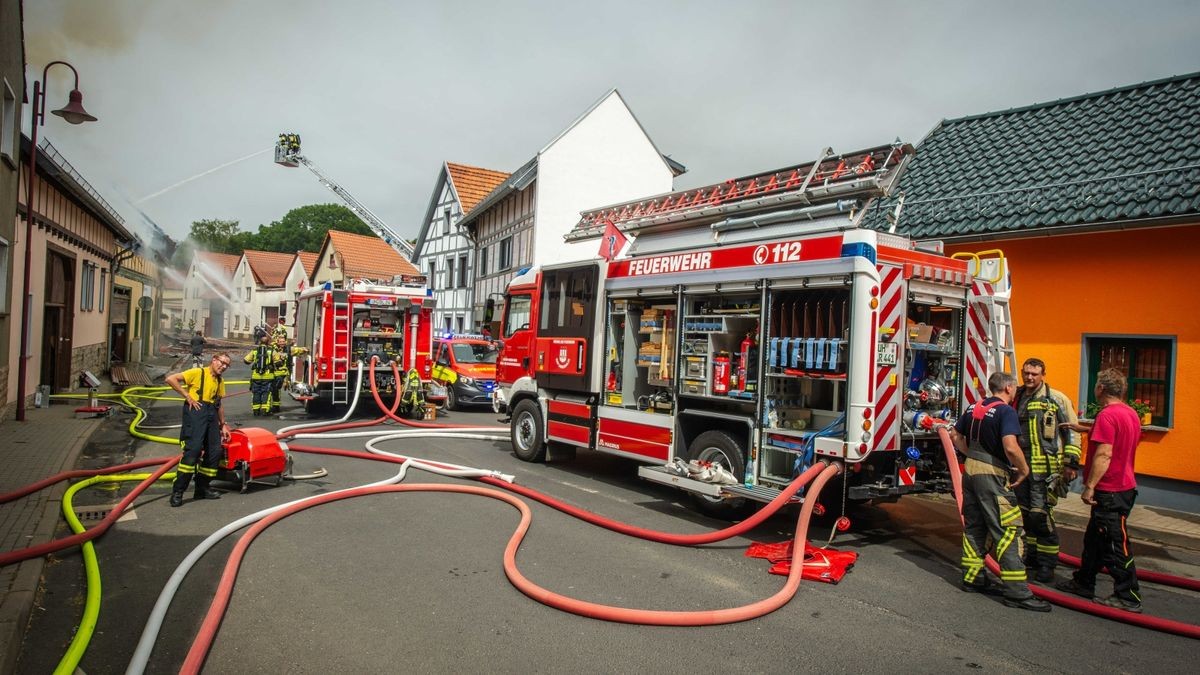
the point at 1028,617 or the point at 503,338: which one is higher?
the point at 503,338

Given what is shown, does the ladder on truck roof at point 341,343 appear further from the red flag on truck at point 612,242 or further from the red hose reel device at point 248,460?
the red flag on truck at point 612,242

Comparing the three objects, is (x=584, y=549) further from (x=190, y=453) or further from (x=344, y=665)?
(x=190, y=453)

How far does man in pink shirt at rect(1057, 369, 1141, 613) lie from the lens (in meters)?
5.46

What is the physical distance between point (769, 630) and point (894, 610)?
1065mm

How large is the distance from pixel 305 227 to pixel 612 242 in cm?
9053

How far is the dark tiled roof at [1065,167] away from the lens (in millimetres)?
9305

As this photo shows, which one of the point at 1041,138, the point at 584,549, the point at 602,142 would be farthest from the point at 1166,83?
the point at 602,142

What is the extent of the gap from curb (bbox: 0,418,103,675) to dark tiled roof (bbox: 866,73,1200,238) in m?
10.7

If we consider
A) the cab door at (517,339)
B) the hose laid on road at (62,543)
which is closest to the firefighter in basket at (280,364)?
the cab door at (517,339)

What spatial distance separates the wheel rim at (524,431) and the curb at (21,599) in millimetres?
5487

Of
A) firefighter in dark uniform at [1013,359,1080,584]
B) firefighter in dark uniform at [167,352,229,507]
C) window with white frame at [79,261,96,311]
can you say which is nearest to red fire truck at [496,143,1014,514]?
firefighter in dark uniform at [1013,359,1080,584]

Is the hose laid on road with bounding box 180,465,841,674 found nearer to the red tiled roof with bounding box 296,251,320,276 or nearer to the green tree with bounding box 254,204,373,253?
the red tiled roof with bounding box 296,251,320,276

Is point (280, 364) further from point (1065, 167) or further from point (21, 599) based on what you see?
point (1065, 167)

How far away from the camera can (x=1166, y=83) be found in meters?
11.2
